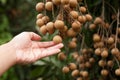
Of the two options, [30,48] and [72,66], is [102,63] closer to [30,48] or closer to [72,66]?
[72,66]

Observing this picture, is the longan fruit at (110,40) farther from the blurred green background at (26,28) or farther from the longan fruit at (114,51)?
the blurred green background at (26,28)

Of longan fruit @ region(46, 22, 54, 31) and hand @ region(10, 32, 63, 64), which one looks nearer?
longan fruit @ region(46, 22, 54, 31)

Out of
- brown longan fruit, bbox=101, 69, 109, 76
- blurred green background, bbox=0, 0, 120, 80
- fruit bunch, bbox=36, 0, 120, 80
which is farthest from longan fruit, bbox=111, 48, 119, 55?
blurred green background, bbox=0, 0, 120, 80

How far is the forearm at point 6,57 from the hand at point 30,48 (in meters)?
0.02

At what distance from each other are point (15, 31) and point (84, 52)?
184 centimetres

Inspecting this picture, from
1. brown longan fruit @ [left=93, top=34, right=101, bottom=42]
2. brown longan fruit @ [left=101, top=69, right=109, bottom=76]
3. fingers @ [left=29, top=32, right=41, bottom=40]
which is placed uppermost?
fingers @ [left=29, top=32, right=41, bottom=40]

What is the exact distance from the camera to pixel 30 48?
5.81 feet

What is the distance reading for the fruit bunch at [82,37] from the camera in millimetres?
1596

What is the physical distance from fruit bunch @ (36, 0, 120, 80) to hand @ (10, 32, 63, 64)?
2.7 inches

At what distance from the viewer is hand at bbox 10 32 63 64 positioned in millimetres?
1725

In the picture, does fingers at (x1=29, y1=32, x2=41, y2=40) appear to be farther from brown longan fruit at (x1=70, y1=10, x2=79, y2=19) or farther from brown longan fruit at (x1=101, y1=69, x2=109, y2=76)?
brown longan fruit at (x1=101, y1=69, x2=109, y2=76)

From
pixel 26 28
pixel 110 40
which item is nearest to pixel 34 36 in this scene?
pixel 110 40

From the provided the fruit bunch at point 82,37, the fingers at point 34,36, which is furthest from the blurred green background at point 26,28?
the fingers at point 34,36

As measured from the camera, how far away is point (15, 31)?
149 inches
